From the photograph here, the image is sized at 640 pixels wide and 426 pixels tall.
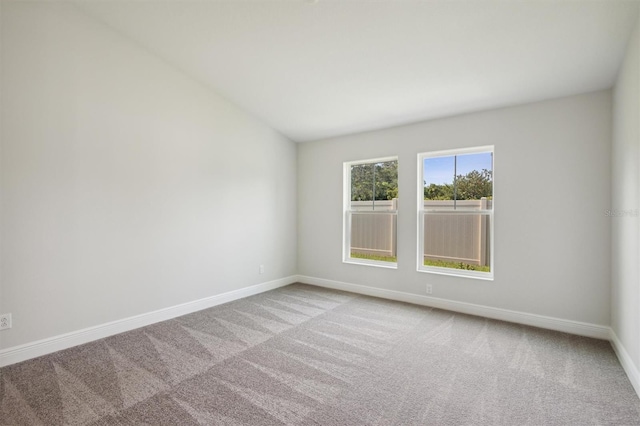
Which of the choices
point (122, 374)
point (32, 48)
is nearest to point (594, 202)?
point (122, 374)

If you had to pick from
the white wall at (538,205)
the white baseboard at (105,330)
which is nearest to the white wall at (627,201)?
the white wall at (538,205)

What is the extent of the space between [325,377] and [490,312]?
2.37 metres

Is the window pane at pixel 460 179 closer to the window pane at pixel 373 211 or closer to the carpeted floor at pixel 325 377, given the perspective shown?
the window pane at pixel 373 211

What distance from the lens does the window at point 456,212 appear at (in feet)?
12.5

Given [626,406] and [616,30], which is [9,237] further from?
[616,30]

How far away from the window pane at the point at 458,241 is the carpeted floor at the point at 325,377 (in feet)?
2.59

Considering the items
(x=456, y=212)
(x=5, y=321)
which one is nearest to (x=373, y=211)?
(x=456, y=212)

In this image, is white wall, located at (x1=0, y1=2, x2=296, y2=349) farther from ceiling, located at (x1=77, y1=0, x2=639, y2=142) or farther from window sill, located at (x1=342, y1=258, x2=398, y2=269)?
window sill, located at (x1=342, y1=258, x2=398, y2=269)

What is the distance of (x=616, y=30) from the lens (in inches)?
91.4

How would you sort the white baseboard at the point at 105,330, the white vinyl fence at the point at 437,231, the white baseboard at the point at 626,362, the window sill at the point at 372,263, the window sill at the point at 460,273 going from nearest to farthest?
the white baseboard at the point at 626,362, the white baseboard at the point at 105,330, the window sill at the point at 460,273, the white vinyl fence at the point at 437,231, the window sill at the point at 372,263

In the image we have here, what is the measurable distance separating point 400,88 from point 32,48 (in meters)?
3.46

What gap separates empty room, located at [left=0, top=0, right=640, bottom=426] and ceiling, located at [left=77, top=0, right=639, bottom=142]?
21 millimetres

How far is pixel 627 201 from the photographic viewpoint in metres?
2.47

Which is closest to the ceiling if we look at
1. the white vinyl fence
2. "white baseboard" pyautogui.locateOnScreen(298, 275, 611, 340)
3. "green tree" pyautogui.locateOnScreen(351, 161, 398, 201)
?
"green tree" pyautogui.locateOnScreen(351, 161, 398, 201)
